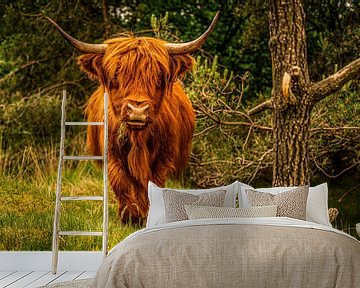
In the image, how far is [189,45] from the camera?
17.2 feet

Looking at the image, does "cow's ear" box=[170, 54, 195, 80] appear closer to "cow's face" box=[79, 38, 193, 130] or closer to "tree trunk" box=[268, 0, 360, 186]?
"cow's face" box=[79, 38, 193, 130]

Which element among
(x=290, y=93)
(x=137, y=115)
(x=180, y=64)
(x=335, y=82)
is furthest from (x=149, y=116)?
(x=335, y=82)

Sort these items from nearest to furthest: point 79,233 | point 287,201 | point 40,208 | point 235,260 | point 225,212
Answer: point 235,260 < point 225,212 < point 287,201 < point 79,233 < point 40,208

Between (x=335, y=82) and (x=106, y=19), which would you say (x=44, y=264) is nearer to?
(x=106, y=19)

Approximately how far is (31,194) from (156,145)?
0.94 metres

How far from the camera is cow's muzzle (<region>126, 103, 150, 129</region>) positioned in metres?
5.03

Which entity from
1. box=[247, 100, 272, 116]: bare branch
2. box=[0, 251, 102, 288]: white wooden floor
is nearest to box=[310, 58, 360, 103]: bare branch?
box=[247, 100, 272, 116]: bare branch

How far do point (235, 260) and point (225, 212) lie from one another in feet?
2.23

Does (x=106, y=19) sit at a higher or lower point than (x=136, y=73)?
higher

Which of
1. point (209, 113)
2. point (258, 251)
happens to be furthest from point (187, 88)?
point (258, 251)

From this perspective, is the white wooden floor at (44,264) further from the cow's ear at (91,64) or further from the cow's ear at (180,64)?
the cow's ear at (180,64)

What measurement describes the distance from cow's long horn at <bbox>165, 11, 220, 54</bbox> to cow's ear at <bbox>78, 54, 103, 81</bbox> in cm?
47

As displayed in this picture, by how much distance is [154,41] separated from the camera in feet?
17.2

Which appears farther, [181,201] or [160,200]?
[160,200]
